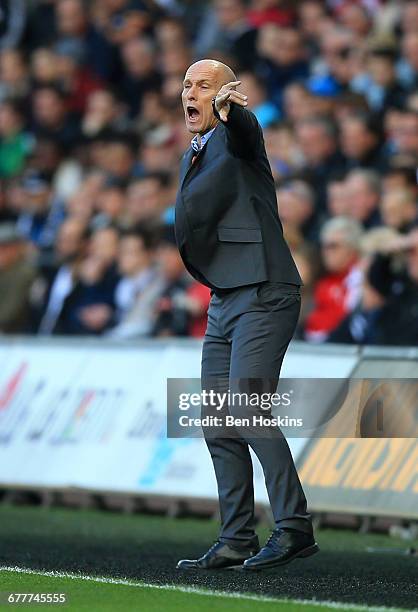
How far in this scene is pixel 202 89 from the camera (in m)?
6.89

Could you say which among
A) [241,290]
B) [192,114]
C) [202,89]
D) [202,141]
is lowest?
[241,290]

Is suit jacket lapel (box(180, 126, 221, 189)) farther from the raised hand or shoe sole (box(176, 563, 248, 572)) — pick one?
shoe sole (box(176, 563, 248, 572))

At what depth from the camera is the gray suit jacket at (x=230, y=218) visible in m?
6.95

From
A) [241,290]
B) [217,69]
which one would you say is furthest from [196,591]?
[217,69]

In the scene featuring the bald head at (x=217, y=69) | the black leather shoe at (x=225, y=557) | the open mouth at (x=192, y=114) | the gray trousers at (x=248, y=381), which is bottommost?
the black leather shoe at (x=225, y=557)

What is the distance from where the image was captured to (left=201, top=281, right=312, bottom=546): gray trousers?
22.6 ft

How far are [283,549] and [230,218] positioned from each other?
5.23 ft

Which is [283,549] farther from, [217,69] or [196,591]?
[217,69]

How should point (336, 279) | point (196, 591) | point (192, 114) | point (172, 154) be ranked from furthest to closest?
point (172, 154), point (336, 279), point (192, 114), point (196, 591)

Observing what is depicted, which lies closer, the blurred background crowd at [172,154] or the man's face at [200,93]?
the man's face at [200,93]

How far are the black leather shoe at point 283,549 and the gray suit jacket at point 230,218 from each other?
47.8 inches

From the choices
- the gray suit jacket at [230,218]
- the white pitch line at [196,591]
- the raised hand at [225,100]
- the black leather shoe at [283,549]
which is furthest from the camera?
the gray suit jacket at [230,218]

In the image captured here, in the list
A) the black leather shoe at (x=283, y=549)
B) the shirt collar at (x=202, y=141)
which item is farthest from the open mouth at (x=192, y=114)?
the black leather shoe at (x=283, y=549)

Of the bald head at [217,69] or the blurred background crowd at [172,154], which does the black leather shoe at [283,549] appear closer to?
the bald head at [217,69]
